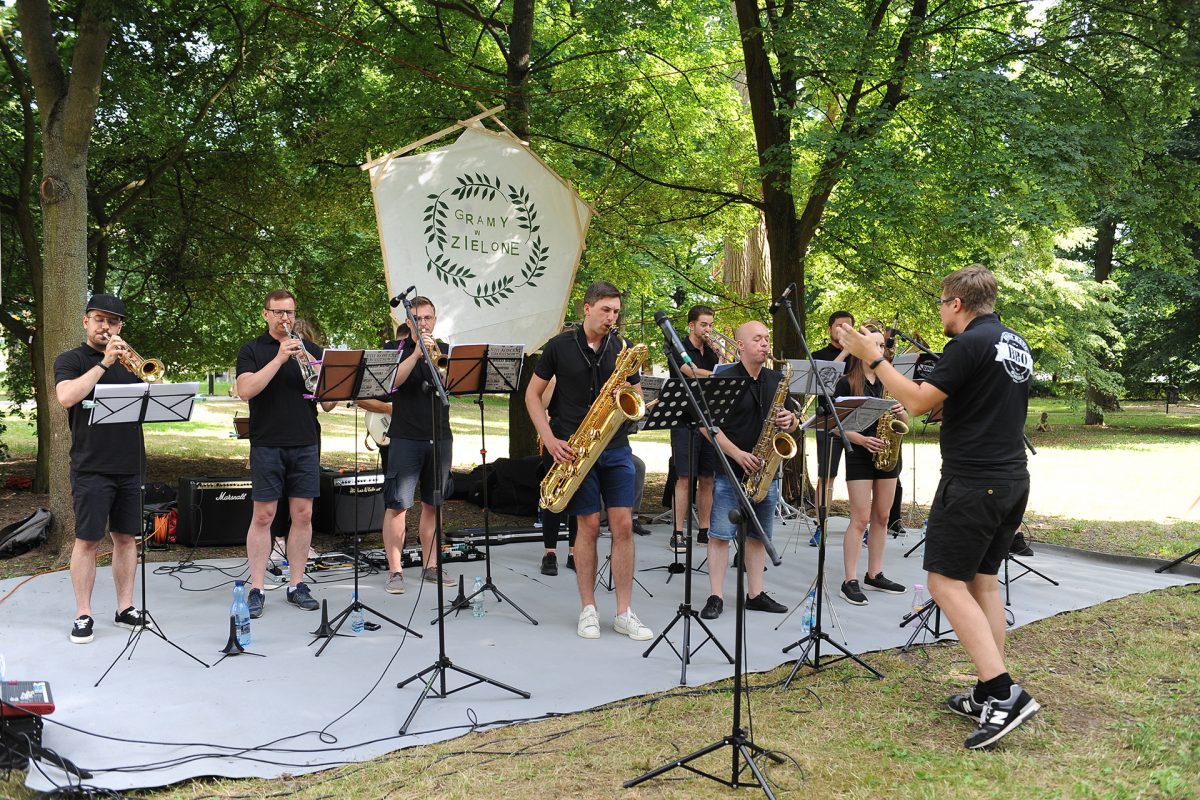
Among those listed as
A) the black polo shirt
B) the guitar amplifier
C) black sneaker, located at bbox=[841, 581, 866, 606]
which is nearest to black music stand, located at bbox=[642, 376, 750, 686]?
the black polo shirt

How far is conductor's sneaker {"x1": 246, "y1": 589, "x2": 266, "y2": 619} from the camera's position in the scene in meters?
6.52

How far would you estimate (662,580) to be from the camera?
794 centimetres

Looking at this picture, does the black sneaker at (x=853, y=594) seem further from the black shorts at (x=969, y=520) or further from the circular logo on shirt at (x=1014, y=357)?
the circular logo on shirt at (x=1014, y=357)

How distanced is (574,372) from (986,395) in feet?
8.67

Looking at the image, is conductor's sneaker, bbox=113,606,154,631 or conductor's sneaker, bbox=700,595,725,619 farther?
conductor's sneaker, bbox=700,595,725,619

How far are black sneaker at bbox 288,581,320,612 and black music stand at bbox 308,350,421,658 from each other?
0.38 meters

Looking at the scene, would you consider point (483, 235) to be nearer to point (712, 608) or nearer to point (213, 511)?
point (213, 511)

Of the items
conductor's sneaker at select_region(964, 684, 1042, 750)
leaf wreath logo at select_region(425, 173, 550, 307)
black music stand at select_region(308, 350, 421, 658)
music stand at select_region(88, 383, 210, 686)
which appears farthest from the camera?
leaf wreath logo at select_region(425, 173, 550, 307)

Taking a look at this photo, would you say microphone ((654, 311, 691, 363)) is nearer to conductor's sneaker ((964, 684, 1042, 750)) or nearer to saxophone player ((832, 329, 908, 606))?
conductor's sneaker ((964, 684, 1042, 750))

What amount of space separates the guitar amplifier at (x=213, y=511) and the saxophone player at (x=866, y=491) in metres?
5.64

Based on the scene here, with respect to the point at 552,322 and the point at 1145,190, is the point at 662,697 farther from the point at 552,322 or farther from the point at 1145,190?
the point at 1145,190

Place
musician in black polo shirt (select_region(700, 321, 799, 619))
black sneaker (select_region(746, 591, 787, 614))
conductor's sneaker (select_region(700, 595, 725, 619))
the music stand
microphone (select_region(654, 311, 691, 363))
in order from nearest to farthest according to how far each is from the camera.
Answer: microphone (select_region(654, 311, 691, 363))
the music stand
musician in black polo shirt (select_region(700, 321, 799, 619))
conductor's sneaker (select_region(700, 595, 725, 619))
black sneaker (select_region(746, 591, 787, 614))

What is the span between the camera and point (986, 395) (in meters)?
4.55

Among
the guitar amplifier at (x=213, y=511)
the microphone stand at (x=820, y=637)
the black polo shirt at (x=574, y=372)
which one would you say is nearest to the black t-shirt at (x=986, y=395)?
the microphone stand at (x=820, y=637)
